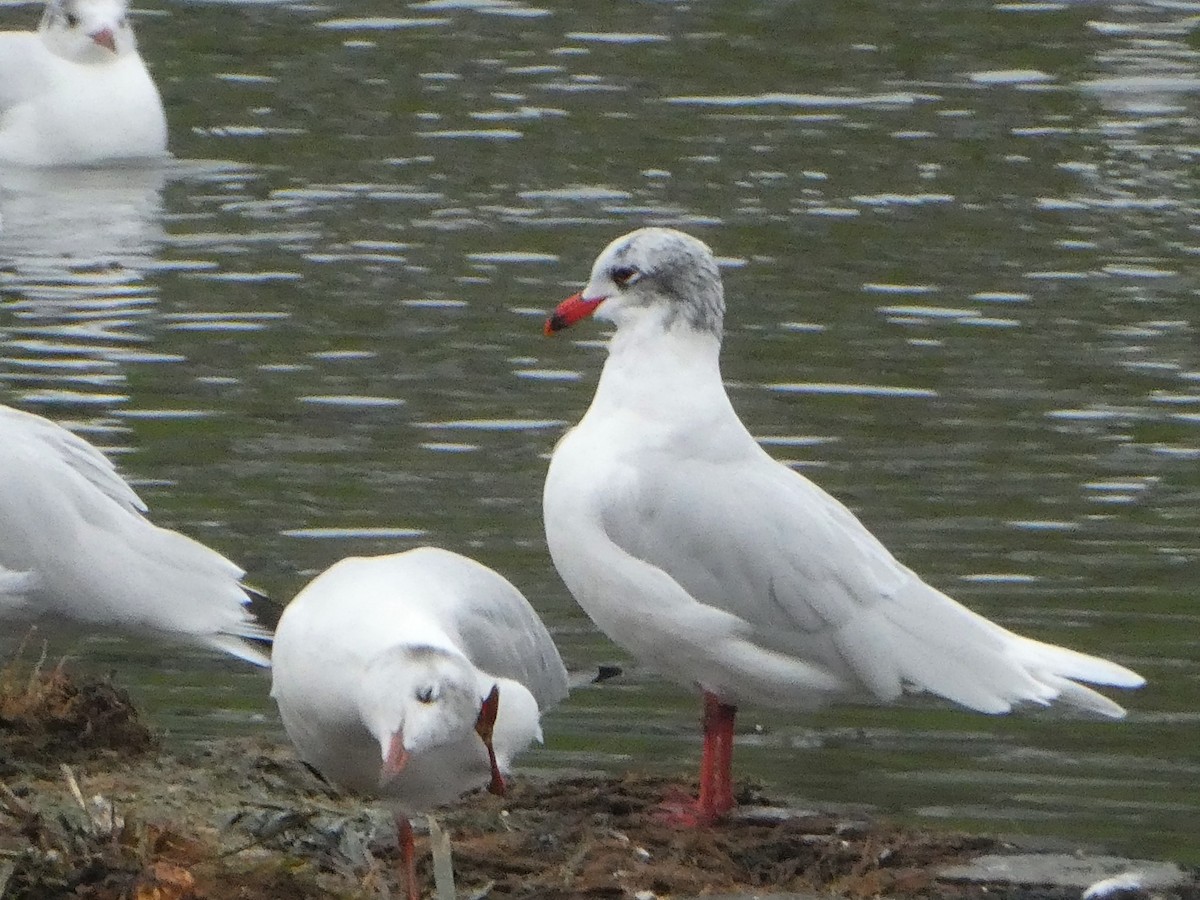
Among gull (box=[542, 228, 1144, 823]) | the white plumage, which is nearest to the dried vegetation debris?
the white plumage

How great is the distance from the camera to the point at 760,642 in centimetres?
770

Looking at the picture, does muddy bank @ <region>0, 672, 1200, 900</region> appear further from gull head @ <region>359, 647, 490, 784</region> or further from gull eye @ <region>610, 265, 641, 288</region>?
gull eye @ <region>610, 265, 641, 288</region>

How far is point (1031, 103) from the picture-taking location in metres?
18.2

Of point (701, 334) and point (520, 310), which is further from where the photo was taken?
point (520, 310)

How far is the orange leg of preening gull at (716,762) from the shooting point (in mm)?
7664

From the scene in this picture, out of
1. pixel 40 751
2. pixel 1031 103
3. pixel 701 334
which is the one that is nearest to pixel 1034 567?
pixel 701 334

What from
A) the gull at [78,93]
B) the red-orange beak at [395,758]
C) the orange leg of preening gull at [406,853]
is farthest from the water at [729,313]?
the red-orange beak at [395,758]

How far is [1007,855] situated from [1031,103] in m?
11.4

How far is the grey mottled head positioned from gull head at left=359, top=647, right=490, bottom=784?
6.31 ft

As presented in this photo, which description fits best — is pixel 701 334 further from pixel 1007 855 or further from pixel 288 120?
pixel 288 120

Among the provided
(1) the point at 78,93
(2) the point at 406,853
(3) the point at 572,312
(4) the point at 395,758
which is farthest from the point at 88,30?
(4) the point at 395,758

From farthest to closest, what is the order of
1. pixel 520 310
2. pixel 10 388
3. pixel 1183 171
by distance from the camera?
1. pixel 1183 171
2. pixel 520 310
3. pixel 10 388

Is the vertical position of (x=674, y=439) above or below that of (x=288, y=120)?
above

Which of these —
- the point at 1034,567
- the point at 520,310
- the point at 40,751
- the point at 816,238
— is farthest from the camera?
the point at 816,238
